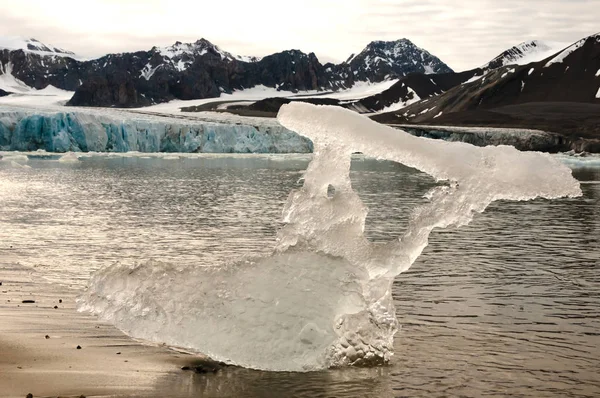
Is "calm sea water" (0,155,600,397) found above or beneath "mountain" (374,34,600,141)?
beneath

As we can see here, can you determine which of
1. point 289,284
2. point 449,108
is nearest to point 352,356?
point 289,284

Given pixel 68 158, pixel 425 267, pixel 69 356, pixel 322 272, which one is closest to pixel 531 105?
pixel 68 158

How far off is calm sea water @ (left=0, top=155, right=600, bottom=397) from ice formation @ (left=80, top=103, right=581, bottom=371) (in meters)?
0.39

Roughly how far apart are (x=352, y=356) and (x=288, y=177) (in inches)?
1495

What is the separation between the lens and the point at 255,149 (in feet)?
263

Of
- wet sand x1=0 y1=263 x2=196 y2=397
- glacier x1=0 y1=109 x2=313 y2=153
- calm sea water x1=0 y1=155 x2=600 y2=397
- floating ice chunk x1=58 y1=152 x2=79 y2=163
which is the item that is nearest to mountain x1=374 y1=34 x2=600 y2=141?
glacier x1=0 y1=109 x2=313 y2=153

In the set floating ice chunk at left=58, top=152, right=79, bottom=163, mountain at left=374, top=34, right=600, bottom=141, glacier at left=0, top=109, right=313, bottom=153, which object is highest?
mountain at left=374, top=34, right=600, bottom=141

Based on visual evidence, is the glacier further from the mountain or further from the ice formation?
the mountain

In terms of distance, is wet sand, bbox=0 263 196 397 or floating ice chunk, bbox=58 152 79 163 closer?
wet sand, bbox=0 263 196 397

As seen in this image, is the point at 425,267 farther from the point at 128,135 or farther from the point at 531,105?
the point at 531,105

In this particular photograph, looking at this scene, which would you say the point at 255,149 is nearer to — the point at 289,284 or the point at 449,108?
the point at 289,284

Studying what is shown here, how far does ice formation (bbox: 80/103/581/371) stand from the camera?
790 cm

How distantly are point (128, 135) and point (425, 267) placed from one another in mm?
60143

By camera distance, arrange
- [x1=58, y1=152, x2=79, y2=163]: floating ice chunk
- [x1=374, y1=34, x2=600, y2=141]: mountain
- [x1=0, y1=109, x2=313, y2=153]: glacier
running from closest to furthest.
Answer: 1. [x1=58, y1=152, x2=79, y2=163]: floating ice chunk
2. [x1=0, y1=109, x2=313, y2=153]: glacier
3. [x1=374, y1=34, x2=600, y2=141]: mountain
